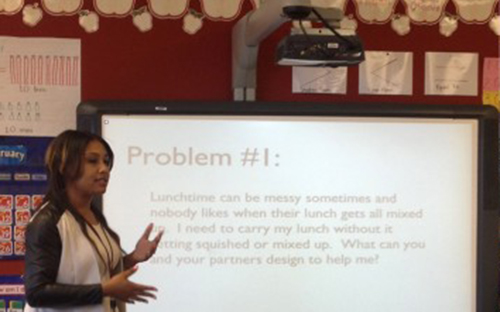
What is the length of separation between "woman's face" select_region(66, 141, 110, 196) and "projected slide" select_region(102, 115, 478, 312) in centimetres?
86

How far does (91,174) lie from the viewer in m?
2.09

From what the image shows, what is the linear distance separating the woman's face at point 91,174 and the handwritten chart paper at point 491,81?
1.85 meters

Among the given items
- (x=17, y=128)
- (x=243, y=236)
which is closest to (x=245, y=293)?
(x=243, y=236)

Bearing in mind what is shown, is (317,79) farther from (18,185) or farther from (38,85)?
(18,185)

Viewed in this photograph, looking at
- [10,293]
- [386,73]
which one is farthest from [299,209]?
[10,293]

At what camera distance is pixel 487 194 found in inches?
121

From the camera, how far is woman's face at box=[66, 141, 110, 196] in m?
2.09

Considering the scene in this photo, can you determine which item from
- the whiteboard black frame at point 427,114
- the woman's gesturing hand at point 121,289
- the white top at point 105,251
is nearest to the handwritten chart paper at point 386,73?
the whiteboard black frame at point 427,114

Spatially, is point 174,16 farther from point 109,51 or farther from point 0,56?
point 0,56

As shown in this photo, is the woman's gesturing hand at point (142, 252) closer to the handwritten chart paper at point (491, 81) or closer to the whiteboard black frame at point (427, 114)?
the whiteboard black frame at point (427, 114)

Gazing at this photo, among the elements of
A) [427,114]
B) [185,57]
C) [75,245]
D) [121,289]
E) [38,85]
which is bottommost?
[121,289]

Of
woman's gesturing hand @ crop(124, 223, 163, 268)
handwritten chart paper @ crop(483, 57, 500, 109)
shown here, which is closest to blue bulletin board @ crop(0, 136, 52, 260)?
woman's gesturing hand @ crop(124, 223, 163, 268)

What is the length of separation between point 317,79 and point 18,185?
1315mm

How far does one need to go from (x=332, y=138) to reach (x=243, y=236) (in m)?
0.53
